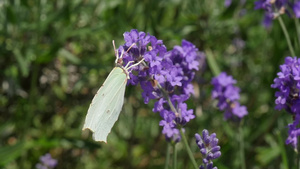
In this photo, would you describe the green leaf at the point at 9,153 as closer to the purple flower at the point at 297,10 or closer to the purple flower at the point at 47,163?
the purple flower at the point at 47,163

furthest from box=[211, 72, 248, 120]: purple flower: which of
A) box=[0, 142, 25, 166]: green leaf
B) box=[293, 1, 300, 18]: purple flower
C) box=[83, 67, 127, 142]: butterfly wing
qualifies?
box=[0, 142, 25, 166]: green leaf

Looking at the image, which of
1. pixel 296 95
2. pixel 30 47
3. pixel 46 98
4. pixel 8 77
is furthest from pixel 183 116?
pixel 46 98

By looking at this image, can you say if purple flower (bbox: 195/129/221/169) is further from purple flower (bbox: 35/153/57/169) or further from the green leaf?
purple flower (bbox: 35/153/57/169)

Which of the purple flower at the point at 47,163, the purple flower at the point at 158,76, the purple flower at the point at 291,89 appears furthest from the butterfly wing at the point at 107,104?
the purple flower at the point at 47,163

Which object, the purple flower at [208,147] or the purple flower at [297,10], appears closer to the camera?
the purple flower at [208,147]

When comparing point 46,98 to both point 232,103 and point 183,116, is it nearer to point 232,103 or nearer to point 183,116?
point 232,103

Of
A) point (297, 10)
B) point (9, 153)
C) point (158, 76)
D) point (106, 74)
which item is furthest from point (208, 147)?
point (106, 74)
